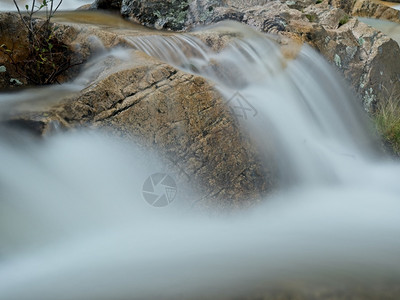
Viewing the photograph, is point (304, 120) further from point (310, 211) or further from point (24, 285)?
point (24, 285)

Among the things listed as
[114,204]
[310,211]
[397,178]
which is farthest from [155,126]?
[397,178]

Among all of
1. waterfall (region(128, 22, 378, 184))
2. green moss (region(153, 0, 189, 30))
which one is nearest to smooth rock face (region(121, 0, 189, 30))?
green moss (region(153, 0, 189, 30))

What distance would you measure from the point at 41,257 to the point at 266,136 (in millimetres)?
2104

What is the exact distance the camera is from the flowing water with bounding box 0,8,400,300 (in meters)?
2.58

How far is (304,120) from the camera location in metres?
4.46

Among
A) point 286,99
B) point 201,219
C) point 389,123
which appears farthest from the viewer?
point 389,123

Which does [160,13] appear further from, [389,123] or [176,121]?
[389,123]

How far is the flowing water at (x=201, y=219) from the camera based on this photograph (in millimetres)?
2576

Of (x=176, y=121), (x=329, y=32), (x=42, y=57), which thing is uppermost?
(x=42, y=57)

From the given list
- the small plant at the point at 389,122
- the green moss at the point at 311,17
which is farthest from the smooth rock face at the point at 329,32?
the small plant at the point at 389,122

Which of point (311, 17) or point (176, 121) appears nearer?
point (176, 121)

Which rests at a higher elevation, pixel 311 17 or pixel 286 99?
pixel 311 17

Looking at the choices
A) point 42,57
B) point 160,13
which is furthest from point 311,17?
point 42,57

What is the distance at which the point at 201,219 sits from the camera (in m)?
3.42
